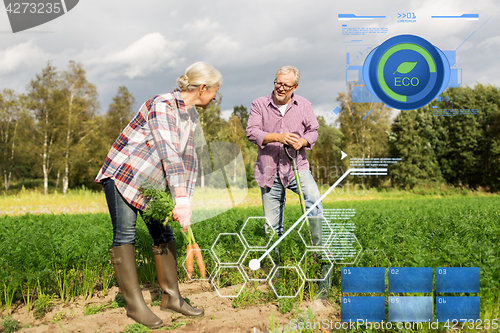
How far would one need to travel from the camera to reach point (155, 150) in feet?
7.50

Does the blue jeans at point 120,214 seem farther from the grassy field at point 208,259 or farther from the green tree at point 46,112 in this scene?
the green tree at point 46,112

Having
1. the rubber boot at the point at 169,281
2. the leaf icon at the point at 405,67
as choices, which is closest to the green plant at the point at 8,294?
the rubber boot at the point at 169,281

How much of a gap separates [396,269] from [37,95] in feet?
81.1

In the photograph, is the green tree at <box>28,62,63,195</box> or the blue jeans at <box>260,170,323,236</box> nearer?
the blue jeans at <box>260,170,323,236</box>

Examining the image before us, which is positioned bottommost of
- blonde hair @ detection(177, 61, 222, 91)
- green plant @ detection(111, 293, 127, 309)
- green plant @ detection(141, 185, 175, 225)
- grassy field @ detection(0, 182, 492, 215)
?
grassy field @ detection(0, 182, 492, 215)

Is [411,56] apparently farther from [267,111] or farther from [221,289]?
[221,289]

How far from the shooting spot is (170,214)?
83.8 inches

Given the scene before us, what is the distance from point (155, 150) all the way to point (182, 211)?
1.70 ft

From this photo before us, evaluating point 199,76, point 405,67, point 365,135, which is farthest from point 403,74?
point 365,135

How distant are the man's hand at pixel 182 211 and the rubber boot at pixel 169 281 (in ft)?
2.16

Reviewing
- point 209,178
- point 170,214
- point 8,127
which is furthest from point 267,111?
point 8,127

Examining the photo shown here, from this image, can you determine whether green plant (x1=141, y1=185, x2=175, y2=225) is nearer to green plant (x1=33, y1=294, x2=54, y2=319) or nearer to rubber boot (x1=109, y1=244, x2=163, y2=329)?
rubber boot (x1=109, y1=244, x2=163, y2=329)

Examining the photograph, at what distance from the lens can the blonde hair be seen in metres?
2.15

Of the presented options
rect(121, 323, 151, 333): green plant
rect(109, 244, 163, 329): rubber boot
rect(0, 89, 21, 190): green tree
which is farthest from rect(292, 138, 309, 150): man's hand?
rect(0, 89, 21, 190): green tree
